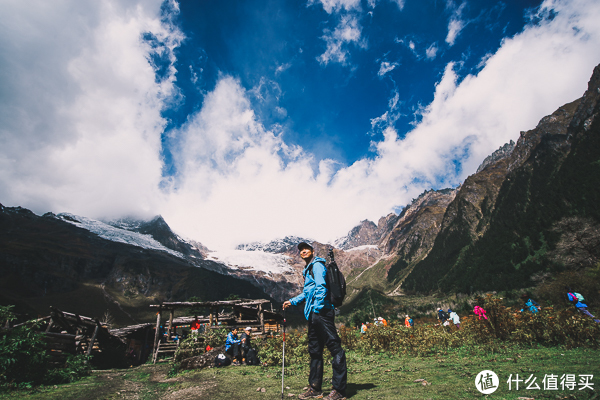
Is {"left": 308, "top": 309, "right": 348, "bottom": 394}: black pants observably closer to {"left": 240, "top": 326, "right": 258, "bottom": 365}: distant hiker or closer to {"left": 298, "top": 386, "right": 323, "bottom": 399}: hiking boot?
{"left": 298, "top": 386, "right": 323, "bottom": 399}: hiking boot

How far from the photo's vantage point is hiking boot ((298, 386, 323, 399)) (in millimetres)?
4203

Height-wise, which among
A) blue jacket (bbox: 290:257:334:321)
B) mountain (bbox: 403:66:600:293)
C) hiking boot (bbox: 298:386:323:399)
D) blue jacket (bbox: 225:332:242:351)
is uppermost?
mountain (bbox: 403:66:600:293)

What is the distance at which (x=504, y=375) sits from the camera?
4.48 m

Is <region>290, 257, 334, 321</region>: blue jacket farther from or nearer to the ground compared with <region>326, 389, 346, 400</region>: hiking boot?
farther from the ground

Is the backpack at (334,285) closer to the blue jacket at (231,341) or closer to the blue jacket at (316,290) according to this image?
the blue jacket at (316,290)

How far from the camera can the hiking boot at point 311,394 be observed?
4203 mm

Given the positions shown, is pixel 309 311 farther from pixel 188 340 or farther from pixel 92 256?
pixel 92 256

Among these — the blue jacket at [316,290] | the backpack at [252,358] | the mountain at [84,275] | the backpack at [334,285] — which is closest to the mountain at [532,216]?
the backpack at [252,358]

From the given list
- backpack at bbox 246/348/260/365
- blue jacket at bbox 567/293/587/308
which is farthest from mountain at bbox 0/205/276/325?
blue jacket at bbox 567/293/587/308

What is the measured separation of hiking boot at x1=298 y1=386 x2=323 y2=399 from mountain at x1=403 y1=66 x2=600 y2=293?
2148 inches

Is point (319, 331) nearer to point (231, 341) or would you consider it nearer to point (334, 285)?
point (334, 285)

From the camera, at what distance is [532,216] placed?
9906cm

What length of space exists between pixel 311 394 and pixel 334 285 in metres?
1.79

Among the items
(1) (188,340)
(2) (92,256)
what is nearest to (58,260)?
(2) (92,256)
